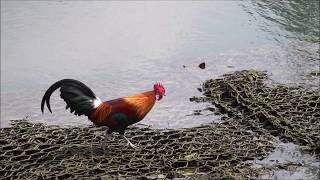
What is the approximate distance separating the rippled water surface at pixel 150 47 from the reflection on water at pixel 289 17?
2 centimetres

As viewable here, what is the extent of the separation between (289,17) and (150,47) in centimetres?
350

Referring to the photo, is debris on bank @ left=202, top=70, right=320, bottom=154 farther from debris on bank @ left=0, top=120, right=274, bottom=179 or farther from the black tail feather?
the black tail feather

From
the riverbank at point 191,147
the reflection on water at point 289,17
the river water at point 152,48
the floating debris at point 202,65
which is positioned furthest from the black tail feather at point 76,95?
the reflection on water at point 289,17

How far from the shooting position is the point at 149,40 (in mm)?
10062


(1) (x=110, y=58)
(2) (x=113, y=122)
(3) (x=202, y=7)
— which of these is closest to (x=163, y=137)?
(2) (x=113, y=122)

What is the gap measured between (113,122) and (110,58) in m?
4.25

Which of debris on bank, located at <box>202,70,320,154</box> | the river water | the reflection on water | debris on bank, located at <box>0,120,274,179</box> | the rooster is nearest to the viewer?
debris on bank, located at <box>0,120,274,179</box>

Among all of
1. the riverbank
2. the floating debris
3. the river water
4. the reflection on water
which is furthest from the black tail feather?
the reflection on water

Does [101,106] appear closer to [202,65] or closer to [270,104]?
[270,104]

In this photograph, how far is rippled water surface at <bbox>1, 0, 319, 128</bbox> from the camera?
768 cm

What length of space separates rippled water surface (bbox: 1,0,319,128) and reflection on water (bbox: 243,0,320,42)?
0.02 m

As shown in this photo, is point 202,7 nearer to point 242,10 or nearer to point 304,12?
point 242,10

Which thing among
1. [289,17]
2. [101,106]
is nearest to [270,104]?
[101,106]

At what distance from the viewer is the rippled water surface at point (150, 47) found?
7676 mm
